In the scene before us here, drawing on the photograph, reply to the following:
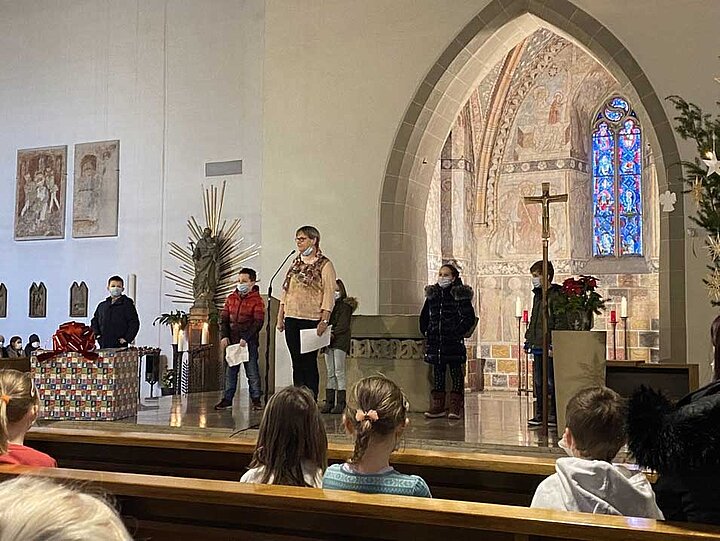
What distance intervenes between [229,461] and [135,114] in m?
9.89

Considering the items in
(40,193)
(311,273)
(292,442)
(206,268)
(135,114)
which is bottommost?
(292,442)

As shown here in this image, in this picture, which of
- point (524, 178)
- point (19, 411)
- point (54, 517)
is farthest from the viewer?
point (524, 178)

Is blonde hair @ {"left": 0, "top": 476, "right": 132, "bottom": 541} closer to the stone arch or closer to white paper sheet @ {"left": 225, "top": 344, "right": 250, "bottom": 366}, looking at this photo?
white paper sheet @ {"left": 225, "top": 344, "right": 250, "bottom": 366}

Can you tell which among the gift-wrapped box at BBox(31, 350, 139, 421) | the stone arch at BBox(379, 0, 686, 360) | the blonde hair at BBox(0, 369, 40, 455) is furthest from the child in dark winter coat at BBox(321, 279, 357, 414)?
the blonde hair at BBox(0, 369, 40, 455)

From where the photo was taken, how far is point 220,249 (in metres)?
11.6

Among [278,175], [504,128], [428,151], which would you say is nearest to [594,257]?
[504,128]

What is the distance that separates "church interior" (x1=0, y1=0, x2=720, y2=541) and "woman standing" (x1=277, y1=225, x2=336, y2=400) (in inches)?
3.9

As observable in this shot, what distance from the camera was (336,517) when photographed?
83.3 inches

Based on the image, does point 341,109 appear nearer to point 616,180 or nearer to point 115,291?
point 115,291

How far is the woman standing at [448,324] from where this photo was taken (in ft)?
21.6

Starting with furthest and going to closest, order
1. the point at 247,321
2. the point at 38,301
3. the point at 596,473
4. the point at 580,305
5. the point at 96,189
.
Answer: the point at 38,301 → the point at 96,189 → the point at 247,321 → the point at 580,305 → the point at 596,473

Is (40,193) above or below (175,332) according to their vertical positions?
above

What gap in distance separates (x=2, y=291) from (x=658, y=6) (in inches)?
394

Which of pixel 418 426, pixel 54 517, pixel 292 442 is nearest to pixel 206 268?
pixel 418 426
